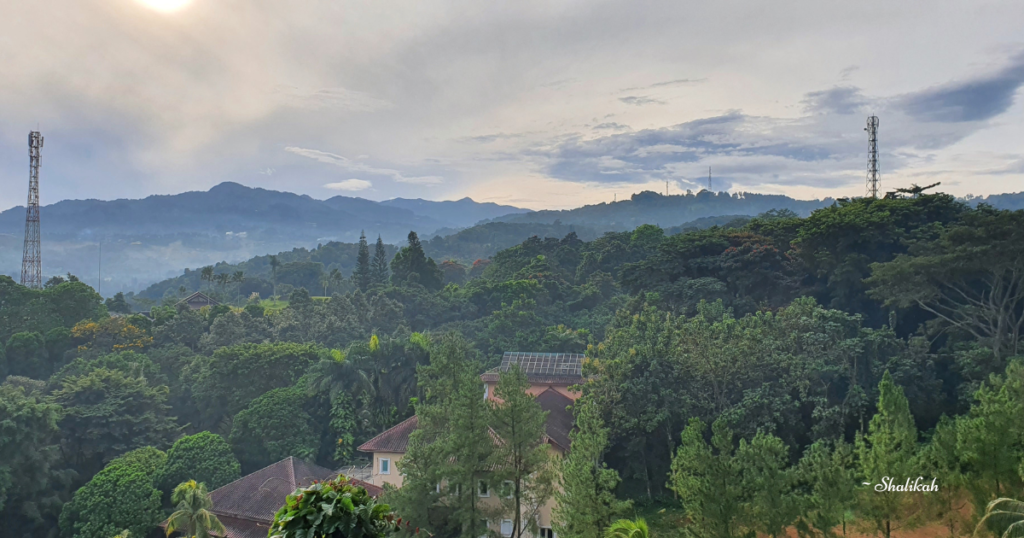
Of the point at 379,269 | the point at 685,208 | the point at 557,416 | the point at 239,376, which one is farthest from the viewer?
the point at 685,208

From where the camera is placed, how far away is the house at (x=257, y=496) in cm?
1739

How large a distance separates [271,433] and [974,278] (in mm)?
25454

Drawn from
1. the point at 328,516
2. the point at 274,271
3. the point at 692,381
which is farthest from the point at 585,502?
the point at 274,271

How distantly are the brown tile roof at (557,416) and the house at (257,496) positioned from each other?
533 centimetres

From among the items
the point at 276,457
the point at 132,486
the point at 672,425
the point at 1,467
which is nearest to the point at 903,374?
the point at 672,425

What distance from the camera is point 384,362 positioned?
26.7 metres

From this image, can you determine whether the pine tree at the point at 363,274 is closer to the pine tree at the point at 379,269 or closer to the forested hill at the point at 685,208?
the pine tree at the point at 379,269

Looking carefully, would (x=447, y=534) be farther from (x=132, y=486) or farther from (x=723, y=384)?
(x=132, y=486)

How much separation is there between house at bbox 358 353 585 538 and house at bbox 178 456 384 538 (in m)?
0.95

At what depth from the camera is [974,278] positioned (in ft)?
63.9

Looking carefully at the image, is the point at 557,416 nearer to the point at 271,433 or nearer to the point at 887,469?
the point at 887,469

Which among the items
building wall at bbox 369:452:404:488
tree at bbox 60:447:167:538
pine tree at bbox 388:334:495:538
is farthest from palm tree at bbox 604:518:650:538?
tree at bbox 60:447:167:538

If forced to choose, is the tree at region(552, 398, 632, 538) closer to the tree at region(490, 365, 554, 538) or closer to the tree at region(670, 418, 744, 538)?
the tree at region(670, 418, 744, 538)

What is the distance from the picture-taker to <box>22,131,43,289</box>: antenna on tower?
4094 centimetres
